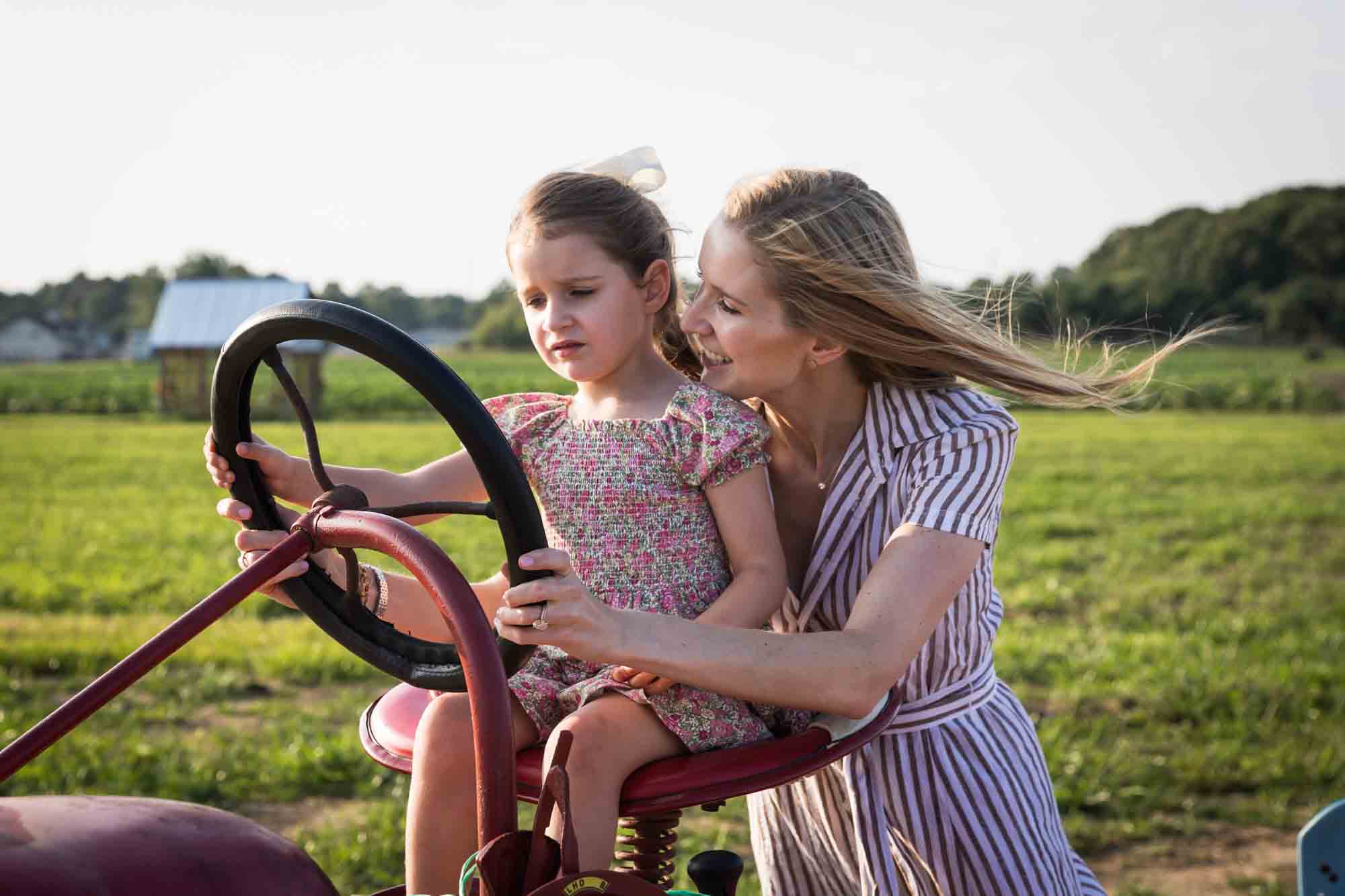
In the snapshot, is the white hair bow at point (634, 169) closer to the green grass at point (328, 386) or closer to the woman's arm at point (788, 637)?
the woman's arm at point (788, 637)

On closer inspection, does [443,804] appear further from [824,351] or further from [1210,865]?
[1210,865]

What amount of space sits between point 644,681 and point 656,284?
2.26 feet

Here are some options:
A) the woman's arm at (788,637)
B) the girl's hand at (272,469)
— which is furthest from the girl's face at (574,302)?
the woman's arm at (788,637)

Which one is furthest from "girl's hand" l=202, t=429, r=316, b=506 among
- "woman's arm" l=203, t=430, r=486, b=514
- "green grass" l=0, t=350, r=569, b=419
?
"green grass" l=0, t=350, r=569, b=419

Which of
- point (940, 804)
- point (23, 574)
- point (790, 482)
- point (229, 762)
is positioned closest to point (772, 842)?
point (940, 804)

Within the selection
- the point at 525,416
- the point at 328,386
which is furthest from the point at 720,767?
the point at 328,386

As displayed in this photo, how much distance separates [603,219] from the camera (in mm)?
1933

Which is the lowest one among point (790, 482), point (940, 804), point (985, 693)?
point (940, 804)

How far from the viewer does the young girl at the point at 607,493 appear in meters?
1.59

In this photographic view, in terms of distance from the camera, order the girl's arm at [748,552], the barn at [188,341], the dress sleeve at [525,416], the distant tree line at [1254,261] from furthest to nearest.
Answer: the distant tree line at [1254,261]
the barn at [188,341]
the dress sleeve at [525,416]
the girl's arm at [748,552]

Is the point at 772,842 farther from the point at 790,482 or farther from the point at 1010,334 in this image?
the point at 1010,334

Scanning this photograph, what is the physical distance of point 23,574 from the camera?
8328 millimetres

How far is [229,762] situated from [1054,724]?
2958 millimetres

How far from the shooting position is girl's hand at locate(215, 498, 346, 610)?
156 cm
